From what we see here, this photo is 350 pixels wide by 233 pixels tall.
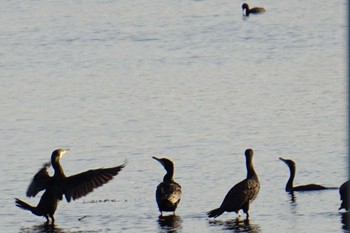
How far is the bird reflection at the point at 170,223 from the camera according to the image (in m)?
17.7

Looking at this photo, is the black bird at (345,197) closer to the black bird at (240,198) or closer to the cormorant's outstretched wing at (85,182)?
the black bird at (240,198)

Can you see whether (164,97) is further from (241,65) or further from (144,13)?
(144,13)

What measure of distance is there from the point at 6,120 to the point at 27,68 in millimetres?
11070

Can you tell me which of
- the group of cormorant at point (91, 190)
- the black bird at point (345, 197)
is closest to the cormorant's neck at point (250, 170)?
the group of cormorant at point (91, 190)

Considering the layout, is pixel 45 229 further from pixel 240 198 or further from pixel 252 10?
pixel 252 10

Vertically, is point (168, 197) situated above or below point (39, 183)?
below

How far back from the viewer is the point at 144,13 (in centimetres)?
6003

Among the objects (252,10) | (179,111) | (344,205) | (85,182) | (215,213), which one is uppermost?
(252,10)

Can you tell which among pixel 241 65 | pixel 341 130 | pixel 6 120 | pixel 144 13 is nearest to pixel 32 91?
pixel 6 120

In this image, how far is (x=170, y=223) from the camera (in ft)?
59.8

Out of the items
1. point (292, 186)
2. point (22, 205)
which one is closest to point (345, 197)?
point (292, 186)

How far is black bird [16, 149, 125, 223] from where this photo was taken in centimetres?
1845

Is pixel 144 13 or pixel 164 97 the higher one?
pixel 144 13

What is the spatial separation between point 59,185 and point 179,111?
12140mm
